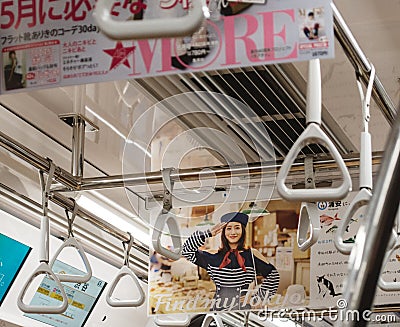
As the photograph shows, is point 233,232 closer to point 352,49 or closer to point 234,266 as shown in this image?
point 234,266

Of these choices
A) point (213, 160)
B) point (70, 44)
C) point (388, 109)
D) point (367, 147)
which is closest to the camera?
point (70, 44)

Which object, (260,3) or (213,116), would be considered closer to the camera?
(260,3)

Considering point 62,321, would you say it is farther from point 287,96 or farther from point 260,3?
point 260,3

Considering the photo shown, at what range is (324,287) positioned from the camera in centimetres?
376

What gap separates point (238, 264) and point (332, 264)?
411mm

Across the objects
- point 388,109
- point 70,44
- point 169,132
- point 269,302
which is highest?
point 169,132

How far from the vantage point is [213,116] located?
3945mm

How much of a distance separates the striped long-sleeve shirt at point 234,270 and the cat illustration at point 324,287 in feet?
0.61

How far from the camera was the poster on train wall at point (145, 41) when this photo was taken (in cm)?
178

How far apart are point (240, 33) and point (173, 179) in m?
1.57

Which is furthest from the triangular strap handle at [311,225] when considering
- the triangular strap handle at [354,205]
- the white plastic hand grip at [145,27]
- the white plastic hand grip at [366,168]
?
the white plastic hand grip at [145,27]

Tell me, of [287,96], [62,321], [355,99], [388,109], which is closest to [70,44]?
[388,109]

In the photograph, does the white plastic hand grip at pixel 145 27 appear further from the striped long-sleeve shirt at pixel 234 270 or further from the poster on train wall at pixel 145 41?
the striped long-sleeve shirt at pixel 234 270

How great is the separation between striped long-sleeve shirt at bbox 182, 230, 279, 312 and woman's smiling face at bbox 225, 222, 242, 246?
7 centimetres
